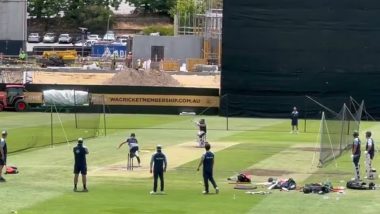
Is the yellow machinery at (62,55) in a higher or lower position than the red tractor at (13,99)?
higher

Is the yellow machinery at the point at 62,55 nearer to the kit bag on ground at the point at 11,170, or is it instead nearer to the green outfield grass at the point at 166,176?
the green outfield grass at the point at 166,176

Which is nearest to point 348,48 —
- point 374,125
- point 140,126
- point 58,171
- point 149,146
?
point 374,125

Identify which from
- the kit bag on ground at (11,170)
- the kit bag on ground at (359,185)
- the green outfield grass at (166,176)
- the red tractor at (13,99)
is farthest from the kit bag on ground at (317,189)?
the red tractor at (13,99)

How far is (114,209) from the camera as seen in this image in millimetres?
A: 27391

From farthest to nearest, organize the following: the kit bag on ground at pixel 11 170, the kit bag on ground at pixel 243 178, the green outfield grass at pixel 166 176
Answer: the kit bag on ground at pixel 11 170
the kit bag on ground at pixel 243 178
the green outfield grass at pixel 166 176

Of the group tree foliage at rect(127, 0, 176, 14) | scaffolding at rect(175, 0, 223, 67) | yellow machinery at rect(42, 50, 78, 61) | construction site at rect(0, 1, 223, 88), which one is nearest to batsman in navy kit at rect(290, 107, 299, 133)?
construction site at rect(0, 1, 223, 88)

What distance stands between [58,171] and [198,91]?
131 feet

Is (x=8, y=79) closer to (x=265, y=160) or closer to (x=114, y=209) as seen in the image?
(x=265, y=160)

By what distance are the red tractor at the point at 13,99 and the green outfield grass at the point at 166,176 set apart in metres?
11.8

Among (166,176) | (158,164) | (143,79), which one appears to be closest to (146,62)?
(143,79)

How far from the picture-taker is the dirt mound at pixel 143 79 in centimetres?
8331

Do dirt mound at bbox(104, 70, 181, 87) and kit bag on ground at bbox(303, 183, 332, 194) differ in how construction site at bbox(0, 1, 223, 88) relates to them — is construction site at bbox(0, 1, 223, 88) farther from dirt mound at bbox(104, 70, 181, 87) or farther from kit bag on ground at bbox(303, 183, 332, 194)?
kit bag on ground at bbox(303, 183, 332, 194)

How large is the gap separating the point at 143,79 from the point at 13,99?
45.4ft

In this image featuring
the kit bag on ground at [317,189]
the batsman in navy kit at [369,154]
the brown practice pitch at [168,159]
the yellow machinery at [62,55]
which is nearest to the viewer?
the kit bag on ground at [317,189]
